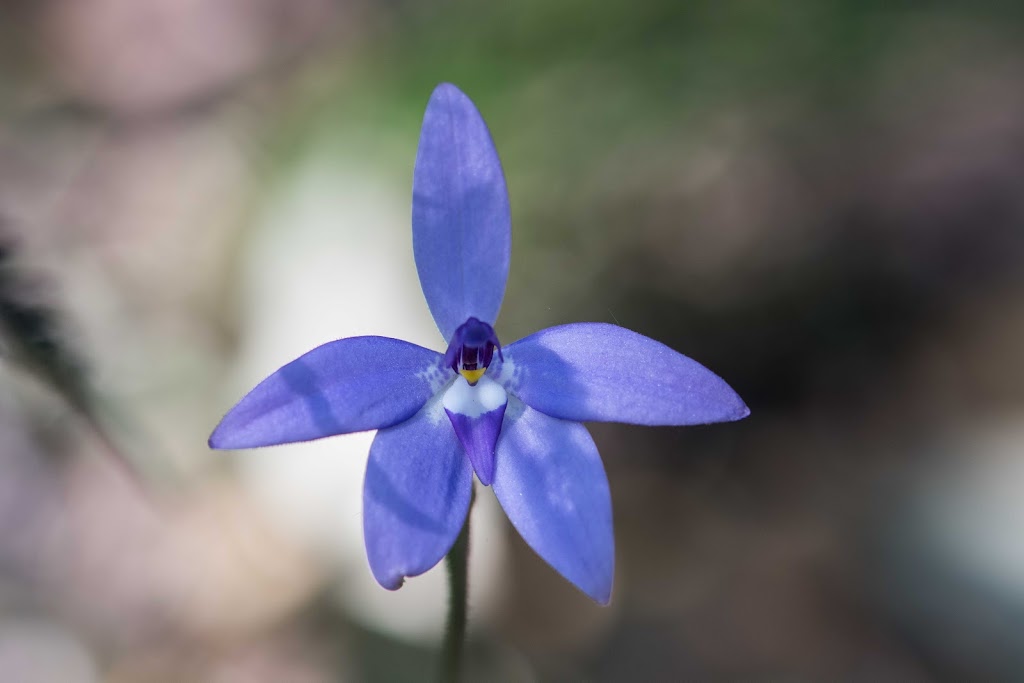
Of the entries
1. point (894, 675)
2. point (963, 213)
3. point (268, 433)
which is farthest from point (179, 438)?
point (963, 213)

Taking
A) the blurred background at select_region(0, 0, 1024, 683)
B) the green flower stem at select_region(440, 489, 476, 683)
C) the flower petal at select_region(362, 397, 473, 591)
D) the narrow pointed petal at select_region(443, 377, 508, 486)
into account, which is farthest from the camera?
the blurred background at select_region(0, 0, 1024, 683)

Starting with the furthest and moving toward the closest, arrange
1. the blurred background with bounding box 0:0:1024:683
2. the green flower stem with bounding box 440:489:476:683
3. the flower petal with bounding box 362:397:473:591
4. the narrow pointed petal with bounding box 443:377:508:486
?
1. the blurred background with bounding box 0:0:1024:683
2. the green flower stem with bounding box 440:489:476:683
3. the narrow pointed petal with bounding box 443:377:508:486
4. the flower petal with bounding box 362:397:473:591

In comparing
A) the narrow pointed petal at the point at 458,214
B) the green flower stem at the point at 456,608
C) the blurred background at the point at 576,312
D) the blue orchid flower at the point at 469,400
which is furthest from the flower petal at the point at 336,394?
the blurred background at the point at 576,312

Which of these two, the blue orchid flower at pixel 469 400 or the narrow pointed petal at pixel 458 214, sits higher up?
the narrow pointed petal at pixel 458 214

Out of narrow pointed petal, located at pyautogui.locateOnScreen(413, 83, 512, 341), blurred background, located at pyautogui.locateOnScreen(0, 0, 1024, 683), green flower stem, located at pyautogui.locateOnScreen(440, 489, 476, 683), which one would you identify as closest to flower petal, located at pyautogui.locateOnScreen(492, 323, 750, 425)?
narrow pointed petal, located at pyautogui.locateOnScreen(413, 83, 512, 341)

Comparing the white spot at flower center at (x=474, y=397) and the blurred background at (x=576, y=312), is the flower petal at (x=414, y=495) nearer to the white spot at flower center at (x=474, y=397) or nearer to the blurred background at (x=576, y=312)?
the white spot at flower center at (x=474, y=397)

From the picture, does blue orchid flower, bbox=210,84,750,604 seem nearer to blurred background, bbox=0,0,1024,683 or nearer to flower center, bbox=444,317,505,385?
flower center, bbox=444,317,505,385

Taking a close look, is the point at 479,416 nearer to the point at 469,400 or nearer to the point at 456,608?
the point at 469,400
